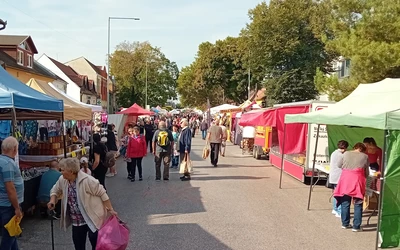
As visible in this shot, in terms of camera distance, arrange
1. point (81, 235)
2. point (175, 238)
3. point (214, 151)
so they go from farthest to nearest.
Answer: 1. point (214, 151)
2. point (175, 238)
3. point (81, 235)

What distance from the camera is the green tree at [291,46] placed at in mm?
37344

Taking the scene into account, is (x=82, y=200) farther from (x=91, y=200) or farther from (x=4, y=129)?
(x=4, y=129)

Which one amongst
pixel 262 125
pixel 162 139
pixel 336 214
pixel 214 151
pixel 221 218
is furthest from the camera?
pixel 214 151

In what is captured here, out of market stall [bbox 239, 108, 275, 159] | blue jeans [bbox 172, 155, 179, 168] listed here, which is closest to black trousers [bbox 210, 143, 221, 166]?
blue jeans [bbox 172, 155, 179, 168]

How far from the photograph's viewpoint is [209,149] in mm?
17750

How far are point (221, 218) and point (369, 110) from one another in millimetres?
3411

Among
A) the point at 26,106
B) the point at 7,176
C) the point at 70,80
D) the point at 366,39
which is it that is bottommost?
the point at 7,176

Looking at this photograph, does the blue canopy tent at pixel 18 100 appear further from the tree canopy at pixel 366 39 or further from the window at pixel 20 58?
the window at pixel 20 58

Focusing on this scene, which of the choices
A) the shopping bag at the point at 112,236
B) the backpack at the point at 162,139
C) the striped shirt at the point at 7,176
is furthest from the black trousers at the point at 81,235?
the backpack at the point at 162,139

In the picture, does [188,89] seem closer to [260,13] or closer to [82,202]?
[260,13]

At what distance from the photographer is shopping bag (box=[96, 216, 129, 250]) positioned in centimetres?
497

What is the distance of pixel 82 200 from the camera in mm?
5219

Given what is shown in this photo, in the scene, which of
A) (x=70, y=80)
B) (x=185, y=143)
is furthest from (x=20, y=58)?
(x=185, y=143)

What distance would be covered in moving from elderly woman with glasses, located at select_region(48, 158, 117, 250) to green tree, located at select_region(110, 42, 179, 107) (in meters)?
60.7
